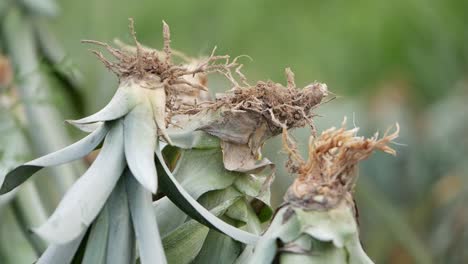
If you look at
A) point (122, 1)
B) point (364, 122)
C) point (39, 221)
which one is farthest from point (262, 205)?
point (122, 1)

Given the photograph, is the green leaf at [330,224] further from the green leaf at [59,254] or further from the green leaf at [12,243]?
the green leaf at [12,243]

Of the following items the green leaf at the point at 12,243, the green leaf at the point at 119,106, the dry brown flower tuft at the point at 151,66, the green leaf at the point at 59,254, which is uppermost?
the dry brown flower tuft at the point at 151,66

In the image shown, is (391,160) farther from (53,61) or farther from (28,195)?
(28,195)

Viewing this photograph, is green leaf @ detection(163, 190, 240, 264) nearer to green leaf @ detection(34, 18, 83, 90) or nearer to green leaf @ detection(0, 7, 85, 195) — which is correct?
green leaf @ detection(0, 7, 85, 195)

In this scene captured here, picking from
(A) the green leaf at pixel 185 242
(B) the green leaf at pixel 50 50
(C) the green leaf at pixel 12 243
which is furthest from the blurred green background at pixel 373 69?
(A) the green leaf at pixel 185 242

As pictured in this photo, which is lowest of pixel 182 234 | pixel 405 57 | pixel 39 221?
pixel 405 57
